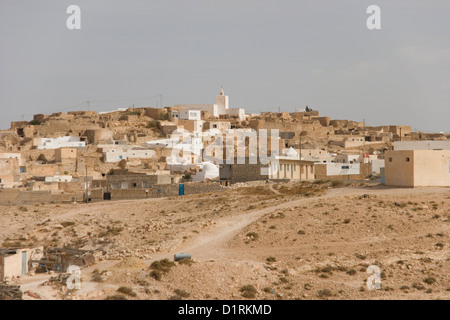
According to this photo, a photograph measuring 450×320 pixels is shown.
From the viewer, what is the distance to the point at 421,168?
22203mm

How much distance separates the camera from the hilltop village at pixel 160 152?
2906 cm

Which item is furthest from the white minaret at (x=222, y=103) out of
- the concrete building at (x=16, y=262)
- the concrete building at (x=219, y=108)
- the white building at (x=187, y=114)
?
the concrete building at (x=16, y=262)

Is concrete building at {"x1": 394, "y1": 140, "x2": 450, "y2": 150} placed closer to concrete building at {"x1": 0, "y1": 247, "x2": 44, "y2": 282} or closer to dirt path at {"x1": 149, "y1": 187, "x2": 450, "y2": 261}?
dirt path at {"x1": 149, "y1": 187, "x2": 450, "y2": 261}

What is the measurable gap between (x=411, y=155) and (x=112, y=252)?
10.9m

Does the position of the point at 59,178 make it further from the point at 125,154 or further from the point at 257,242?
the point at 257,242

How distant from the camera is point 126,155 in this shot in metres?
40.4

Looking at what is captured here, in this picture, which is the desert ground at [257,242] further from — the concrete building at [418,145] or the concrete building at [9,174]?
the concrete building at [418,145]

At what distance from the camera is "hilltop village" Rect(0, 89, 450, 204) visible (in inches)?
1144

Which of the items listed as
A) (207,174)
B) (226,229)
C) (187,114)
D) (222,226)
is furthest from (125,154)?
(226,229)

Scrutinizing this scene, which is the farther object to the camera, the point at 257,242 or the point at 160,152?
the point at 160,152

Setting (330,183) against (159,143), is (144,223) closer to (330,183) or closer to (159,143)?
(330,183)

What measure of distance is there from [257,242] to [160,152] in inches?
966

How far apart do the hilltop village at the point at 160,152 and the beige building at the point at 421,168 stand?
4.44m
